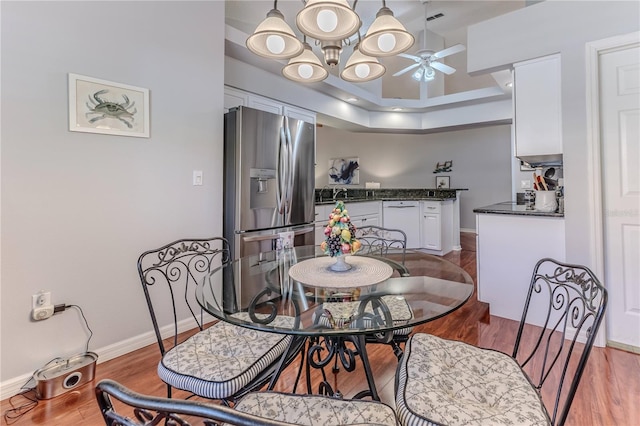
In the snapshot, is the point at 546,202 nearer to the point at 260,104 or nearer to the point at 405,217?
the point at 405,217

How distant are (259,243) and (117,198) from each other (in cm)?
107

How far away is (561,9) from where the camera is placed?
219cm

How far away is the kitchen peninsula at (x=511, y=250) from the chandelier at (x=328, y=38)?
1.58 m

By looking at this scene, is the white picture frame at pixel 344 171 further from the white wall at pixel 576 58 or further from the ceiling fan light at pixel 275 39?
the ceiling fan light at pixel 275 39

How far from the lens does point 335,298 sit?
46.2 inches

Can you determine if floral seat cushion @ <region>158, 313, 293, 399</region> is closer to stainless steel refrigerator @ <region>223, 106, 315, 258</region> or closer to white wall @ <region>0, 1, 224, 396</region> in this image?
white wall @ <region>0, 1, 224, 396</region>

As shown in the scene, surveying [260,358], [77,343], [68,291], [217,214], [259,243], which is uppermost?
[217,214]

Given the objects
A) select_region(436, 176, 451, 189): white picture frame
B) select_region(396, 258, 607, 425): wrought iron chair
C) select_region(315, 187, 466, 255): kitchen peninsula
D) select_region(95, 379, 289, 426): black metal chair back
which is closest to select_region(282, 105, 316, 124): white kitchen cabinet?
select_region(315, 187, 466, 255): kitchen peninsula

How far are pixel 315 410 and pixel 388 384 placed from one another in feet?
3.05

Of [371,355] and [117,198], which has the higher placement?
[117,198]

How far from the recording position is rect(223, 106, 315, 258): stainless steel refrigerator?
250 cm

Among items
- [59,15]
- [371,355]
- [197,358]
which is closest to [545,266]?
[371,355]

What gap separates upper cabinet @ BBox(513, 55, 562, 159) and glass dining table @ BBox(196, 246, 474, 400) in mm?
1400

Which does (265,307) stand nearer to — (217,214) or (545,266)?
(217,214)
